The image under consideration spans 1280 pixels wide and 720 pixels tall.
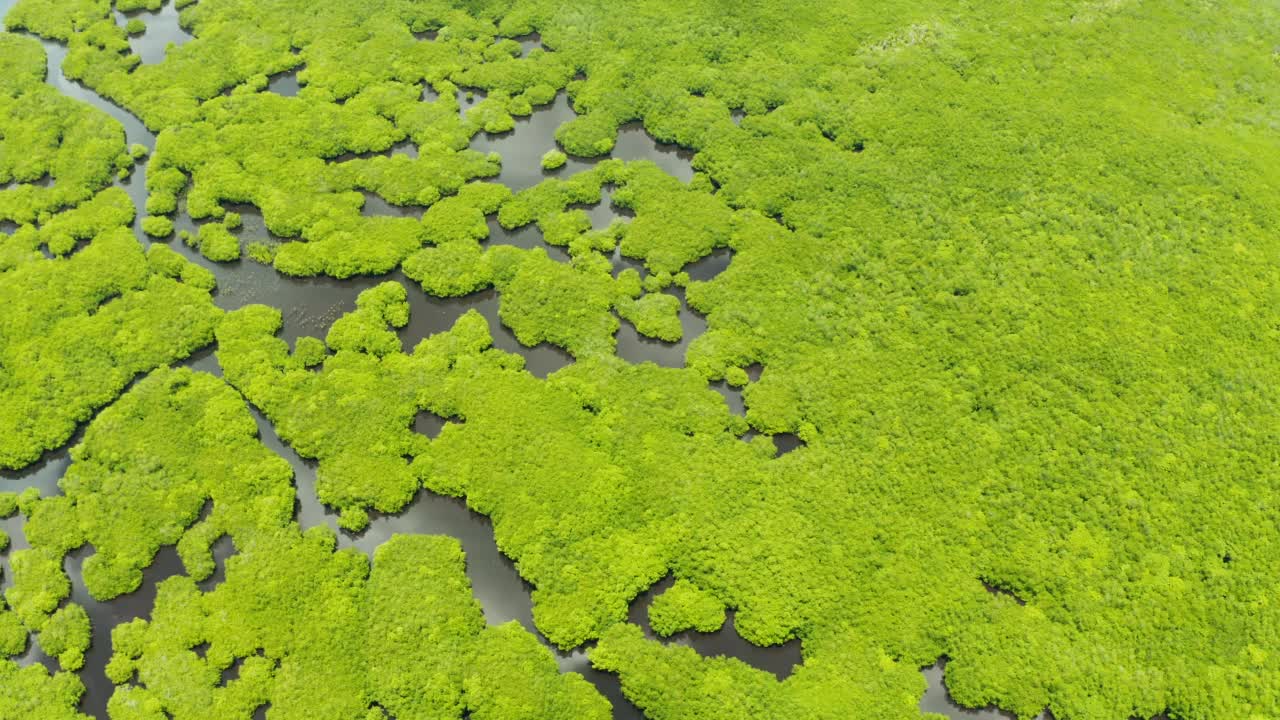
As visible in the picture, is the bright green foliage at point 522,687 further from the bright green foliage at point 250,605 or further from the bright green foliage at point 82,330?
the bright green foliage at point 82,330

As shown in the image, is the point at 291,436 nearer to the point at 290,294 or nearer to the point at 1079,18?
the point at 290,294

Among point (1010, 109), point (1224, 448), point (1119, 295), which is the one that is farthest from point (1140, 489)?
point (1010, 109)

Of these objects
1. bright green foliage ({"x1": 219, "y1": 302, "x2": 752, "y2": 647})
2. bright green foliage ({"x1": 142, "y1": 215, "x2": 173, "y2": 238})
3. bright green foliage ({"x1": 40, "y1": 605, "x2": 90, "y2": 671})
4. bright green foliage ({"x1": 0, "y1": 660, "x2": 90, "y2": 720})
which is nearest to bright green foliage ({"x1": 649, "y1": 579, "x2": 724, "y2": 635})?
bright green foliage ({"x1": 219, "y1": 302, "x2": 752, "y2": 647})

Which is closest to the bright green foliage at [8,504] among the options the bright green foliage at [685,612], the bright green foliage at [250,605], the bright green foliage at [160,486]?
the bright green foliage at [250,605]

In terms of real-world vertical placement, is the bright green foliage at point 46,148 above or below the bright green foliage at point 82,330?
above

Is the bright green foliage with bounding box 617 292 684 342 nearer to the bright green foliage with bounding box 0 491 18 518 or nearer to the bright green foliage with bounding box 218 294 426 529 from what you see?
the bright green foliage with bounding box 218 294 426 529

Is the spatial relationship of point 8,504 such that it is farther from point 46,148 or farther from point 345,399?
point 46,148

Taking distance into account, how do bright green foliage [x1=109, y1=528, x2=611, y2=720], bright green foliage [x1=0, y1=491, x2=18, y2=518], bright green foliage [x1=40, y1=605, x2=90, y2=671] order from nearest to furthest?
bright green foliage [x1=109, y1=528, x2=611, y2=720] < bright green foliage [x1=40, y1=605, x2=90, y2=671] < bright green foliage [x1=0, y1=491, x2=18, y2=518]
